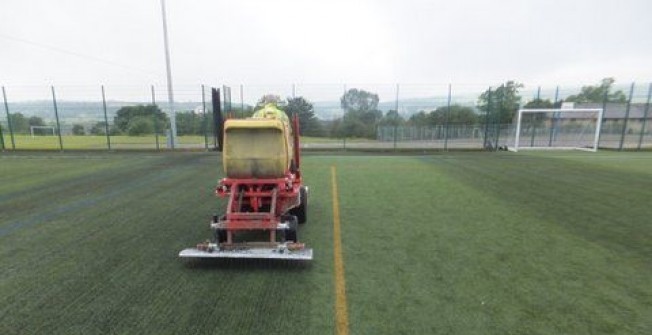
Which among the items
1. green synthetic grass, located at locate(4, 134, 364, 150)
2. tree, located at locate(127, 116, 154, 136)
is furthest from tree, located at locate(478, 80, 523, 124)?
tree, located at locate(127, 116, 154, 136)

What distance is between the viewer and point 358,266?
485 centimetres

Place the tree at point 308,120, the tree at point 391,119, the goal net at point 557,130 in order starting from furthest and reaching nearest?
the tree at point 391,119, the goal net at point 557,130, the tree at point 308,120

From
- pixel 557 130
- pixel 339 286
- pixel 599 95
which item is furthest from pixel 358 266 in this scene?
pixel 599 95

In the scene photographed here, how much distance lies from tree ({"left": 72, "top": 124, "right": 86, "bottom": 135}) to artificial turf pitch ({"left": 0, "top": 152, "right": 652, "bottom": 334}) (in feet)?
64.6

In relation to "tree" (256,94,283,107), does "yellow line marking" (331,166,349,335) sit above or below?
below

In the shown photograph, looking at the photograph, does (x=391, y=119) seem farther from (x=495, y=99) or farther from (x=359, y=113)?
(x=495, y=99)

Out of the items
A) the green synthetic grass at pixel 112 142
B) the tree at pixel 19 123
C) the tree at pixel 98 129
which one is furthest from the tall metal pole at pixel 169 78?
the tree at pixel 19 123

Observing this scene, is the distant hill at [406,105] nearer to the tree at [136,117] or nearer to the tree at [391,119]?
the tree at [391,119]

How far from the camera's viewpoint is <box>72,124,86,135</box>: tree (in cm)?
2651

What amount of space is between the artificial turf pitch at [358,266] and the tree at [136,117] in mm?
14780

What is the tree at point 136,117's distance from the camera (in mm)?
23344

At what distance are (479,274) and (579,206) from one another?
4874 mm

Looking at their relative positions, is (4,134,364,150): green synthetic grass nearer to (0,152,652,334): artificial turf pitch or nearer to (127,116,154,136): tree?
(127,116,154,136): tree

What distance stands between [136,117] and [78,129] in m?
4.84
